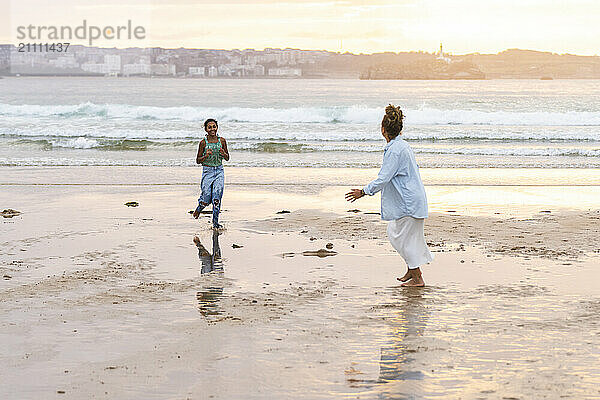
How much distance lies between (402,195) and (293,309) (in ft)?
5.24

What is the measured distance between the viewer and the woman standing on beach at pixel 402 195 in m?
6.81

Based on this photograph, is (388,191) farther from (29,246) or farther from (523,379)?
(29,246)

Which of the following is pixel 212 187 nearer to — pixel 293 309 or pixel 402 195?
pixel 402 195

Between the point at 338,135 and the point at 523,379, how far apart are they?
82.1 feet

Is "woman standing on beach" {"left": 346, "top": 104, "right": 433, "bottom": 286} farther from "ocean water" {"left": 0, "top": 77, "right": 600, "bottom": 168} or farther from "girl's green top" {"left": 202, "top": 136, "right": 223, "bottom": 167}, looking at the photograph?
"ocean water" {"left": 0, "top": 77, "right": 600, "bottom": 168}

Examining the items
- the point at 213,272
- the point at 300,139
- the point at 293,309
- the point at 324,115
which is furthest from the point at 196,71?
the point at 293,309

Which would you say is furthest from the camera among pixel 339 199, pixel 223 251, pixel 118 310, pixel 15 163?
pixel 15 163

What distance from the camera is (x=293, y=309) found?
19.8ft

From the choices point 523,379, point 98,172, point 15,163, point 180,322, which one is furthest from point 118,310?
point 15,163

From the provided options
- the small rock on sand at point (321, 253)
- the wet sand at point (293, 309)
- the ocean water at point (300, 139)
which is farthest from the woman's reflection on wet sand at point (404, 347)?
the ocean water at point (300, 139)

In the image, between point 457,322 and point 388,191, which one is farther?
point 388,191

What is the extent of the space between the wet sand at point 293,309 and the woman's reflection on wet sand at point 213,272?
4cm

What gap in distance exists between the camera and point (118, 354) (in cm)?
492

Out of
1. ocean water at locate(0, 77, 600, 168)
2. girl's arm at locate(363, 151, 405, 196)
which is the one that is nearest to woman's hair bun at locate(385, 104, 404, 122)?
girl's arm at locate(363, 151, 405, 196)
